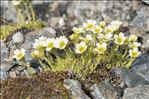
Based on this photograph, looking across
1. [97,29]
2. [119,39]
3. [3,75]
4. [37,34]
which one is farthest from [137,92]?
[37,34]

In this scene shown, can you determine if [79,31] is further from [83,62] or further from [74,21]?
[74,21]

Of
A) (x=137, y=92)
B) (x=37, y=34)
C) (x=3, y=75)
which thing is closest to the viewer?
(x=137, y=92)

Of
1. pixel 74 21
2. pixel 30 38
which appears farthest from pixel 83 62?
pixel 74 21

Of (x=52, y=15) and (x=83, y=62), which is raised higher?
(x=83, y=62)

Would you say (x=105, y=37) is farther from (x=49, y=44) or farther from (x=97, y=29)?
(x=49, y=44)

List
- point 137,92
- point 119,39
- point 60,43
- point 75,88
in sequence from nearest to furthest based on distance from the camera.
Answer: point 137,92, point 75,88, point 60,43, point 119,39

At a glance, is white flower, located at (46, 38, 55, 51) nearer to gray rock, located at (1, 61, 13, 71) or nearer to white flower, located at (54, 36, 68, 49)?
white flower, located at (54, 36, 68, 49)

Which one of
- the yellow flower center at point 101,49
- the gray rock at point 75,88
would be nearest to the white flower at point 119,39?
the yellow flower center at point 101,49
